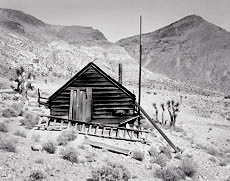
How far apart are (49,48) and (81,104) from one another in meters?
56.1

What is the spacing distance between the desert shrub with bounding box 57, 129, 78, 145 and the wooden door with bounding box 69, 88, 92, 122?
234cm

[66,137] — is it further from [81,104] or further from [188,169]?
[188,169]

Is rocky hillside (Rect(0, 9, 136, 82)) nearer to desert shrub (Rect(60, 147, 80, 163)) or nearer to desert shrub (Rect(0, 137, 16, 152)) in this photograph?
desert shrub (Rect(60, 147, 80, 163))

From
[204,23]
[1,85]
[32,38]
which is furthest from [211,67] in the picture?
[1,85]

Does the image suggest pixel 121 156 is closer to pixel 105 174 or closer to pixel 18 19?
pixel 105 174

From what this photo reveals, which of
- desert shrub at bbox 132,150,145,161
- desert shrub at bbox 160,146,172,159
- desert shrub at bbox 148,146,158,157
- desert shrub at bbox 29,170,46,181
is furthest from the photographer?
desert shrub at bbox 160,146,172,159

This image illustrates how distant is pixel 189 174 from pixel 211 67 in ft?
318

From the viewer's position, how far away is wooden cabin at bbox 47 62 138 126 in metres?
14.0

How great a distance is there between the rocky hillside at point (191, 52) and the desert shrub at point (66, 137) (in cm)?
7782

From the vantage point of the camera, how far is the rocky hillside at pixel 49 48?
4872 cm

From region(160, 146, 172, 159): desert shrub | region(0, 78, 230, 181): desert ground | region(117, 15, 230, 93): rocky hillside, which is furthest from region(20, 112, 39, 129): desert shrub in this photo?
region(117, 15, 230, 93): rocky hillside

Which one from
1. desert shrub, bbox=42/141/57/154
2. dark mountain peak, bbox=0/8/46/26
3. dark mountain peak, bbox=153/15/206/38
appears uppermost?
dark mountain peak, bbox=153/15/206/38

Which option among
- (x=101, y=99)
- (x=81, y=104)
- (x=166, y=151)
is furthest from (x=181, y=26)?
(x=166, y=151)

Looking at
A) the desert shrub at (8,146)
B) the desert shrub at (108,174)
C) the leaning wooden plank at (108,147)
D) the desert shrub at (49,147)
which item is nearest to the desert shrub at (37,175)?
the desert shrub at (108,174)
